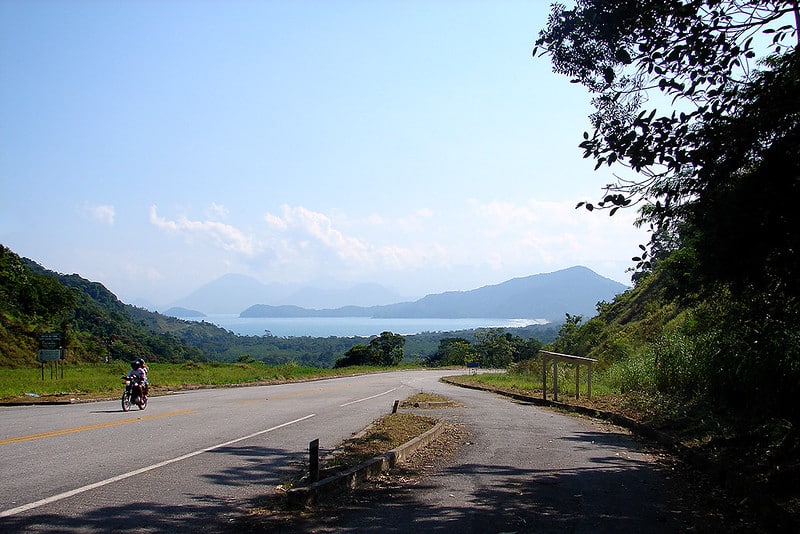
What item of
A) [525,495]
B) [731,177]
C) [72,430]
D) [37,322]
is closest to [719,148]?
[731,177]

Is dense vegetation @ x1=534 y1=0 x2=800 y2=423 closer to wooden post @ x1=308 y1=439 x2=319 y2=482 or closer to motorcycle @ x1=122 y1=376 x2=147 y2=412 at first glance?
wooden post @ x1=308 y1=439 x2=319 y2=482

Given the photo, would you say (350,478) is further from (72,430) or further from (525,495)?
(72,430)

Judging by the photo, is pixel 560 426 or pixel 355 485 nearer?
pixel 355 485

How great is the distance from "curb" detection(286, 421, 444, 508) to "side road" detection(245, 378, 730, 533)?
6.8 inches

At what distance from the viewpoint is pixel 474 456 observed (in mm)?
9844

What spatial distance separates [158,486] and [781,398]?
9023 millimetres

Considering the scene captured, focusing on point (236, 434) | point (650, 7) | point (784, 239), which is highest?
point (650, 7)

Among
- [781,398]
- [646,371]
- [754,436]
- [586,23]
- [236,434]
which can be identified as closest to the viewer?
[586,23]

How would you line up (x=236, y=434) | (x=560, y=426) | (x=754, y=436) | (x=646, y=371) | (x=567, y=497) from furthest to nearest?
1. (x=646, y=371)
2. (x=560, y=426)
3. (x=236, y=434)
4. (x=754, y=436)
5. (x=567, y=497)

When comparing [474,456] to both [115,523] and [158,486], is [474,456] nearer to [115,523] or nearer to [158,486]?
[158,486]

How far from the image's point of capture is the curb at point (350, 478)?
654cm

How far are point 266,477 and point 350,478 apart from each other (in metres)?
1.41

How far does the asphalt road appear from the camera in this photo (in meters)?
6.18

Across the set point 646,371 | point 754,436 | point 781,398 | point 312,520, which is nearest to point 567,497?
point 312,520
